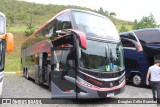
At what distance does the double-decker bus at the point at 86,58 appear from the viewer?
9.91 metres

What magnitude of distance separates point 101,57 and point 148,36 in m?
4.96

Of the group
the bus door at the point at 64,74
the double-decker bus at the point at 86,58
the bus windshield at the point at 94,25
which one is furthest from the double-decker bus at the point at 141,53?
the bus door at the point at 64,74

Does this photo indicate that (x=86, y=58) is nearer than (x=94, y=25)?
Yes

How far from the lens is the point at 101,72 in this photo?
10.1 metres

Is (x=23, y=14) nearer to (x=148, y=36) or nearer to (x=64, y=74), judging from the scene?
(x=148, y=36)

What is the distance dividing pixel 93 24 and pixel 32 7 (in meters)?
68.3

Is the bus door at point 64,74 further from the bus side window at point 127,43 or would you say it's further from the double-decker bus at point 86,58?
the bus side window at point 127,43

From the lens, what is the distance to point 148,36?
14.4 meters

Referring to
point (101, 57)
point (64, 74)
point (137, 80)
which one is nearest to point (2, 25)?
point (64, 74)

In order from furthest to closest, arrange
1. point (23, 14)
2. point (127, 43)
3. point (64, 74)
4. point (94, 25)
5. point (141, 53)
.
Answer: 1. point (23, 14)
2. point (127, 43)
3. point (141, 53)
4. point (94, 25)
5. point (64, 74)

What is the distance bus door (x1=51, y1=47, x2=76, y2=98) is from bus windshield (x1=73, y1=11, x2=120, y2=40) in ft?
3.12

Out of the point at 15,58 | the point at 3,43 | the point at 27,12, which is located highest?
the point at 27,12

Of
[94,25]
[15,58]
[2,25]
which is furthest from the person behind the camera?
[15,58]

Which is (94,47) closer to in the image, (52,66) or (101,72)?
(101,72)
